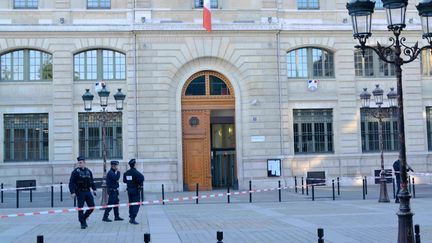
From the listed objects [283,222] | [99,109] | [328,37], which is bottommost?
[283,222]

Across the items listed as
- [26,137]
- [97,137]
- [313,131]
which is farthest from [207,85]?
[26,137]

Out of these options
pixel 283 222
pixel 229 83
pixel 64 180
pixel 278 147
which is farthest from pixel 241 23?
pixel 283 222

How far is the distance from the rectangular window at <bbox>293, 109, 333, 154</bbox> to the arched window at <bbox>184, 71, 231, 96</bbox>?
Answer: 411 centimetres

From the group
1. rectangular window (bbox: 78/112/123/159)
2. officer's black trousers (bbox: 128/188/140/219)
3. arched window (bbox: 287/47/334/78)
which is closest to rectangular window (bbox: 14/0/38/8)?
rectangular window (bbox: 78/112/123/159)

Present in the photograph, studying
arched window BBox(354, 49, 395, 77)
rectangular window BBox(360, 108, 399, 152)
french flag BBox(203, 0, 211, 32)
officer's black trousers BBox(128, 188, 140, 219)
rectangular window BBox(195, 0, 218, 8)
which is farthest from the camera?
arched window BBox(354, 49, 395, 77)

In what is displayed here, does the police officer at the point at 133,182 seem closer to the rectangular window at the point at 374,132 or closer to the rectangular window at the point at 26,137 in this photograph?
the rectangular window at the point at 26,137

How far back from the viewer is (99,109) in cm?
3284

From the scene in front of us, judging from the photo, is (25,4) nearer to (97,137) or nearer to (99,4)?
(99,4)

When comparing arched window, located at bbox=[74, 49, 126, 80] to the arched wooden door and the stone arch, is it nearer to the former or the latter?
the stone arch

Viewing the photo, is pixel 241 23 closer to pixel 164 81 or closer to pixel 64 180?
pixel 164 81

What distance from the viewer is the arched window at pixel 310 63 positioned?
34.6 metres

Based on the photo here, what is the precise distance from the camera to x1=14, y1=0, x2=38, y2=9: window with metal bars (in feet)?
108

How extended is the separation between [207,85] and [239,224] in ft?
55.7

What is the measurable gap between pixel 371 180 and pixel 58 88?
56.8 ft
